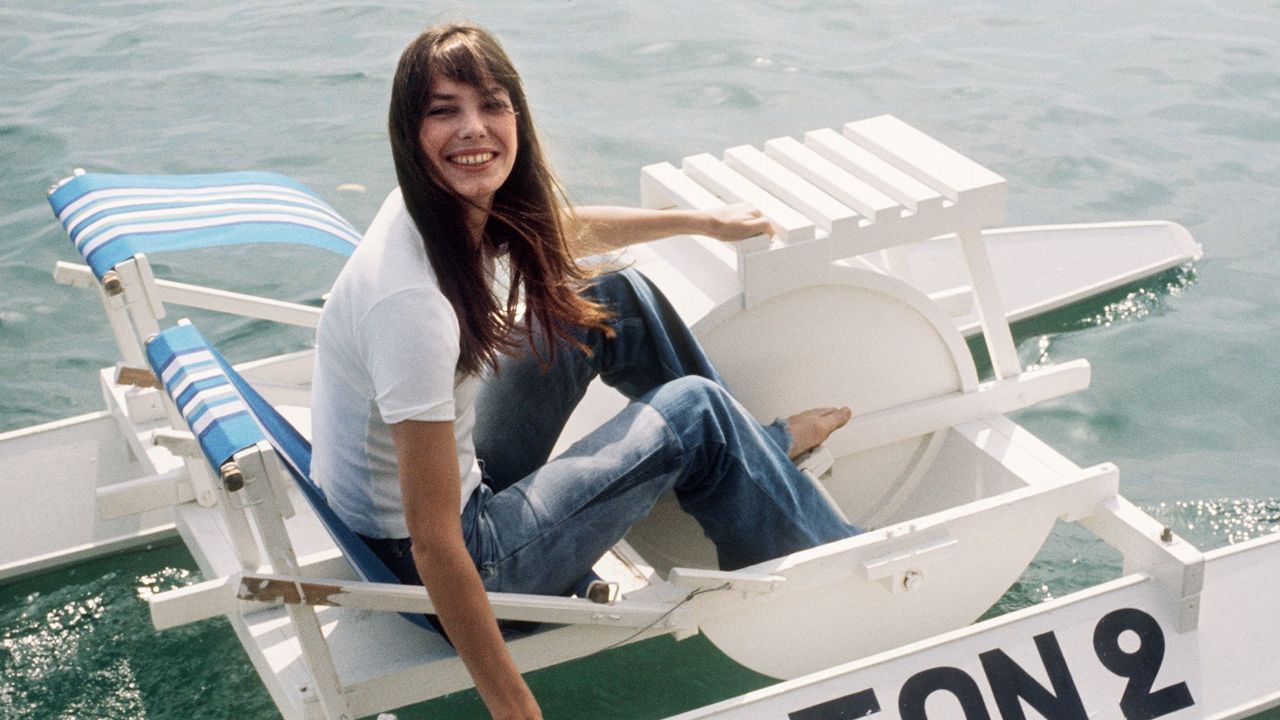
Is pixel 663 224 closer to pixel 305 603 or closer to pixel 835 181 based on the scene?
pixel 835 181

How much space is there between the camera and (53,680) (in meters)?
3.29

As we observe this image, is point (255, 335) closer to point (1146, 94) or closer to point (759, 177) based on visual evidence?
point (759, 177)

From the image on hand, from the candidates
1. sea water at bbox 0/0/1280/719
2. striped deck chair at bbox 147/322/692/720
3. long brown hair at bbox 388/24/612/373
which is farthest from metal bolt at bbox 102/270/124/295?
long brown hair at bbox 388/24/612/373

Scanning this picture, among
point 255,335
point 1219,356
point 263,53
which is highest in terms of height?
point 263,53

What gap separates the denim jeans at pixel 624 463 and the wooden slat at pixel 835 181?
19.0 inches

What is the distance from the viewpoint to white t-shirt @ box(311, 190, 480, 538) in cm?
213

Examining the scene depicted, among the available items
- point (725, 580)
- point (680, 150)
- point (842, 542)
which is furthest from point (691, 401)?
point (680, 150)

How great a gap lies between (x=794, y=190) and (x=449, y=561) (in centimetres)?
128

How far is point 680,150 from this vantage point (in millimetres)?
6512

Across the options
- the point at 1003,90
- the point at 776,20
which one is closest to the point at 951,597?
the point at 1003,90

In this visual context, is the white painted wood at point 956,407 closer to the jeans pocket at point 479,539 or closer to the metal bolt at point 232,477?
the jeans pocket at point 479,539

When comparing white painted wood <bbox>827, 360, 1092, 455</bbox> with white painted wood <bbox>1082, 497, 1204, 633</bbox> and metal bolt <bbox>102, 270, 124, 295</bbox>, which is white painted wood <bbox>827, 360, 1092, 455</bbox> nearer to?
white painted wood <bbox>1082, 497, 1204, 633</bbox>

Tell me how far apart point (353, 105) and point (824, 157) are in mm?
4243

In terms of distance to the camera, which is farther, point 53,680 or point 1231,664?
point 53,680
